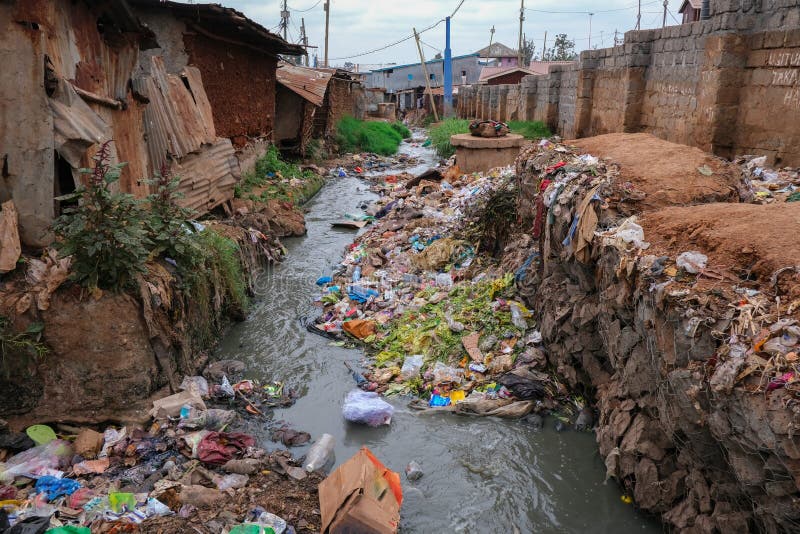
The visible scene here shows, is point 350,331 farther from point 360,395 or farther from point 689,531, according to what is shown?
point 689,531

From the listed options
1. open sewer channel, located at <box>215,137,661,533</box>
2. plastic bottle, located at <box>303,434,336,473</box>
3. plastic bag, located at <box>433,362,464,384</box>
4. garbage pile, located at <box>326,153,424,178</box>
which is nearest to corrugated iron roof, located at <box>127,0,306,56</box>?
garbage pile, located at <box>326,153,424,178</box>

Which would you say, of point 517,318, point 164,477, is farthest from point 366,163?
point 164,477

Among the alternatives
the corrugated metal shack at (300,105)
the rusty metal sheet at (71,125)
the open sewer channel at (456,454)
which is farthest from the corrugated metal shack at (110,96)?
the corrugated metal shack at (300,105)

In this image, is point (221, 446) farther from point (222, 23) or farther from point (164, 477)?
point (222, 23)

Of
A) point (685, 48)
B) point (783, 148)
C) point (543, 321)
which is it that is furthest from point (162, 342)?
point (685, 48)

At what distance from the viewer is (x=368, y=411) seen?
4684mm

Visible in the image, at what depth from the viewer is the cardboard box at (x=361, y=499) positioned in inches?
126

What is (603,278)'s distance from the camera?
4148mm

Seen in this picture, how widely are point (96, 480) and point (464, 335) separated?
3353 mm

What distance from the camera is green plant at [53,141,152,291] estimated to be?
4043 mm

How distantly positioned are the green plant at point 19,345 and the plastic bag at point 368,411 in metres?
2.29

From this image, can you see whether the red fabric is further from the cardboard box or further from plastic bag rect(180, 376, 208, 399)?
the cardboard box

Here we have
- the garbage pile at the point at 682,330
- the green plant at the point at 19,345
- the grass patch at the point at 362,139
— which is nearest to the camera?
the garbage pile at the point at 682,330

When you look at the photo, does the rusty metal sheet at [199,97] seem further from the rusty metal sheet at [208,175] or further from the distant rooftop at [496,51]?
the distant rooftop at [496,51]
